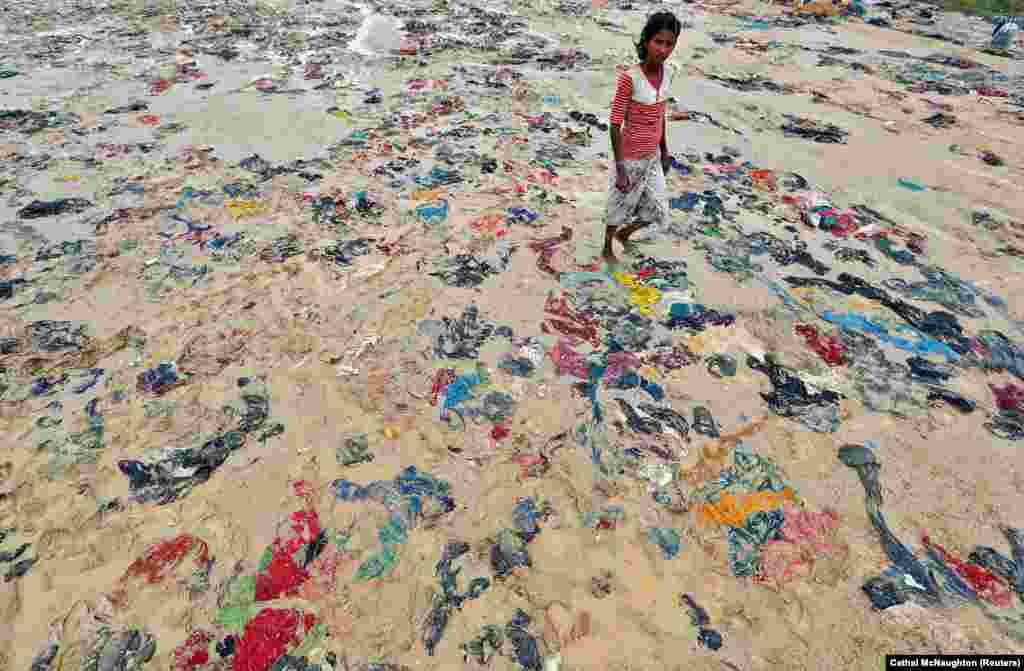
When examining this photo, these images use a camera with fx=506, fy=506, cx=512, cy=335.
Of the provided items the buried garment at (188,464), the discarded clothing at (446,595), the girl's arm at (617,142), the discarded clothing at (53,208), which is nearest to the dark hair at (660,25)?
the girl's arm at (617,142)

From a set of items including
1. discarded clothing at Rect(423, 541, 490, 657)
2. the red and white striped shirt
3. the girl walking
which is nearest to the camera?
discarded clothing at Rect(423, 541, 490, 657)

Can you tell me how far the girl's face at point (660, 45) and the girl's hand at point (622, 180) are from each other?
553mm

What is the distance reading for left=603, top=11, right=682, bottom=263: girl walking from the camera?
2.29 m

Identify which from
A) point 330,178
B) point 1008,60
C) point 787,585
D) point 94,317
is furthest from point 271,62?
point 1008,60

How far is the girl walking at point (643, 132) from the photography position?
2287mm

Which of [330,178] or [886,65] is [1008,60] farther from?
[330,178]

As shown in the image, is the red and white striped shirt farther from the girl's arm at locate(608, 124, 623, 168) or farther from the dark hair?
the dark hair

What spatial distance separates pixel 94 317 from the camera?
9.59 feet

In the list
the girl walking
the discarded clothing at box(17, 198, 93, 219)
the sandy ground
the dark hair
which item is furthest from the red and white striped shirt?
the discarded clothing at box(17, 198, 93, 219)

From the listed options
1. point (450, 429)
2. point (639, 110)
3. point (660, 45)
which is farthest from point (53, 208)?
point (660, 45)

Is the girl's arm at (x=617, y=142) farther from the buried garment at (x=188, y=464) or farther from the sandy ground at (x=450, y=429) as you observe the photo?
the buried garment at (x=188, y=464)

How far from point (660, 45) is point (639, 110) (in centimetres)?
33

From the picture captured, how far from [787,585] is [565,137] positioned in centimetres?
435

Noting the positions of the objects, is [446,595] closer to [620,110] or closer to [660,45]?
[620,110]
